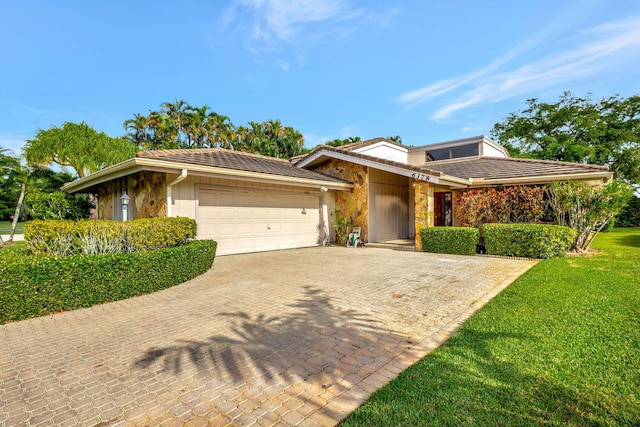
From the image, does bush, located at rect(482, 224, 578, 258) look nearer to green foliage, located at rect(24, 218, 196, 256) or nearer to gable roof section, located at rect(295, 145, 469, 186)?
gable roof section, located at rect(295, 145, 469, 186)

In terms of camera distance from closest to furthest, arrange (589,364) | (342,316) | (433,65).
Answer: (589,364) → (342,316) → (433,65)

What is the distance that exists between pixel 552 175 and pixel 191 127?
1301 inches

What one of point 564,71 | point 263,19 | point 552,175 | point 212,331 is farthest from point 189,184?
point 564,71

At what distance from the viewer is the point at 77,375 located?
2990 mm

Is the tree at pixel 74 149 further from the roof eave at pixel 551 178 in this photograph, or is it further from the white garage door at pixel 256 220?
the roof eave at pixel 551 178

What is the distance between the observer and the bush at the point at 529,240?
8898 millimetres

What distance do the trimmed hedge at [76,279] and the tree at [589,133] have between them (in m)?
31.2

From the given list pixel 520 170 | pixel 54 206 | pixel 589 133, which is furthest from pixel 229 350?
pixel 589 133

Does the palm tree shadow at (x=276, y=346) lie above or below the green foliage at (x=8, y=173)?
below

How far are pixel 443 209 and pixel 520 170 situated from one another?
3.69 metres

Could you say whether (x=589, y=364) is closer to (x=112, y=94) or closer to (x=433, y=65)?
(x=433, y=65)

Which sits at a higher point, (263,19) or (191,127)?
(191,127)

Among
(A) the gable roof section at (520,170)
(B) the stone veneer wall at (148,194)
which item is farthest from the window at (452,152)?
(B) the stone veneer wall at (148,194)

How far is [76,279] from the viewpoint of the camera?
501 cm
